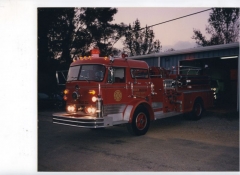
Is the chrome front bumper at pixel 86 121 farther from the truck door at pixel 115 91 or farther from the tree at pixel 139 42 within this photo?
the tree at pixel 139 42

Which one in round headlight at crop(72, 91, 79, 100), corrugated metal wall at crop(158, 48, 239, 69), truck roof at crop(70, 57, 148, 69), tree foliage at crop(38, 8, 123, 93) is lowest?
round headlight at crop(72, 91, 79, 100)

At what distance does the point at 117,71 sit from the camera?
328 inches

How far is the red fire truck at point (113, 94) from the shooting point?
301 inches

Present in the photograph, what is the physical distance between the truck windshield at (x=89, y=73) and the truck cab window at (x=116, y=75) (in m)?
0.22

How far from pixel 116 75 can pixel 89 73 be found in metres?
0.85

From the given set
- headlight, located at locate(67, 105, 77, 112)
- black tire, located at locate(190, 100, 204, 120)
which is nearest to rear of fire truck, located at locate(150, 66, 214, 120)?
black tire, located at locate(190, 100, 204, 120)

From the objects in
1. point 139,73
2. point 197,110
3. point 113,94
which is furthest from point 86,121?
point 197,110

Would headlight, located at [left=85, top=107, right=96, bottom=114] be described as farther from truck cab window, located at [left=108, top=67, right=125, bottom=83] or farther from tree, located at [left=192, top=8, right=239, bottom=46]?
tree, located at [left=192, top=8, right=239, bottom=46]

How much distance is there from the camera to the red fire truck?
7645mm

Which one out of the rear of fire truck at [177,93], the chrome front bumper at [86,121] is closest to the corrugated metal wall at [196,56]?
the rear of fire truck at [177,93]

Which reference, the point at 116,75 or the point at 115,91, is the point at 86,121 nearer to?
the point at 115,91

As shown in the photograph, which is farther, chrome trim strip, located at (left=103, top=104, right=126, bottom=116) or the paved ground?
chrome trim strip, located at (left=103, top=104, right=126, bottom=116)
